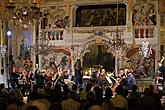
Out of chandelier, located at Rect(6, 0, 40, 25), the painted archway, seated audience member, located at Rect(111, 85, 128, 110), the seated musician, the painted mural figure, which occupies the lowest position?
the seated musician

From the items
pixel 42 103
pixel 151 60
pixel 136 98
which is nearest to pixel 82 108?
pixel 42 103

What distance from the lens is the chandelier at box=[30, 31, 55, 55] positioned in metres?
25.1

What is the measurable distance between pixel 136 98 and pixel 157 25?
15.1 m

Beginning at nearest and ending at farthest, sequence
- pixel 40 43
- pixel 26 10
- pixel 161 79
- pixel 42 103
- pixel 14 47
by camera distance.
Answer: pixel 42 103, pixel 26 10, pixel 161 79, pixel 40 43, pixel 14 47

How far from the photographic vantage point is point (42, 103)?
820cm

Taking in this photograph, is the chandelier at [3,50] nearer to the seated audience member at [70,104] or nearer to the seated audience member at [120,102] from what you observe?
the seated audience member at [120,102]

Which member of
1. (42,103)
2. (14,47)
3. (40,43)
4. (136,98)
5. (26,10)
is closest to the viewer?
(42,103)

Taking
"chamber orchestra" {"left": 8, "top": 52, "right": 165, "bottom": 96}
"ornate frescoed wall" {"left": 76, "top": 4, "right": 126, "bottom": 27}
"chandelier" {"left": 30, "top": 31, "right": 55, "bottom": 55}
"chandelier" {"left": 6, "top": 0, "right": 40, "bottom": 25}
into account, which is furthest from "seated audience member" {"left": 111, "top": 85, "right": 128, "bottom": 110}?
"ornate frescoed wall" {"left": 76, "top": 4, "right": 126, "bottom": 27}

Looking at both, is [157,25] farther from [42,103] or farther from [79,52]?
[42,103]

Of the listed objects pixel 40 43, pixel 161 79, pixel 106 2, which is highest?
pixel 106 2

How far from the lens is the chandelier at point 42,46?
25078 mm

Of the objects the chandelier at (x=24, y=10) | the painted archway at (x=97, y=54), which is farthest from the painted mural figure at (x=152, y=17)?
the chandelier at (x=24, y=10)

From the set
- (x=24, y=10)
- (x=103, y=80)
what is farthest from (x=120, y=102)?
(x=103, y=80)

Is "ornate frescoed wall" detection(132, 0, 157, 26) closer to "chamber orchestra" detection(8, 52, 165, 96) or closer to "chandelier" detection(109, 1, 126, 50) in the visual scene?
"chandelier" detection(109, 1, 126, 50)
